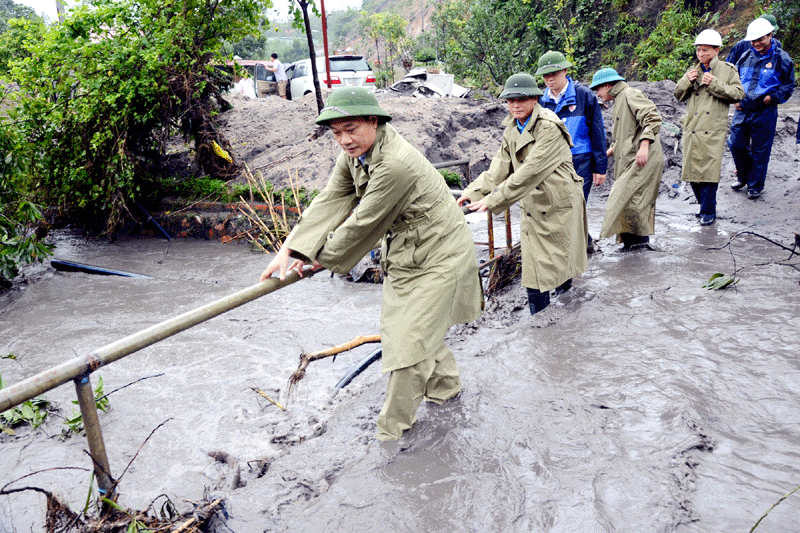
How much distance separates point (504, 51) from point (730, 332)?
1339 cm

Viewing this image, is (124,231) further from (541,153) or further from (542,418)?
(542,418)

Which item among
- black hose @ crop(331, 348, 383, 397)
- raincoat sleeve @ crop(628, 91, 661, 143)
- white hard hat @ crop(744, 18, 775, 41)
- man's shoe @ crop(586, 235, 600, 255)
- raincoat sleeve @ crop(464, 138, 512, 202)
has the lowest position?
black hose @ crop(331, 348, 383, 397)

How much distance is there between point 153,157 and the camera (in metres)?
8.70

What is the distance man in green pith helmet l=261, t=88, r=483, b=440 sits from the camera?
2594 millimetres

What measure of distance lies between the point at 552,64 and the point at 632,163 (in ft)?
3.78

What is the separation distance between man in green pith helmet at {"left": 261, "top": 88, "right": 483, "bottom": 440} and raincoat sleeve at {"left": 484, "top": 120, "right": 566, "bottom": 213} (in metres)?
0.92

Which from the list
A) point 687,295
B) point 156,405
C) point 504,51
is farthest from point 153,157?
point 504,51

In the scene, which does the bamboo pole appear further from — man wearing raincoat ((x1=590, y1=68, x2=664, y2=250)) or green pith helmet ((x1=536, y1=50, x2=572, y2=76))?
man wearing raincoat ((x1=590, y1=68, x2=664, y2=250))

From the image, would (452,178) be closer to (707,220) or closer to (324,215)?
(707,220)

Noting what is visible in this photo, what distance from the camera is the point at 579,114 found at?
17.1 ft

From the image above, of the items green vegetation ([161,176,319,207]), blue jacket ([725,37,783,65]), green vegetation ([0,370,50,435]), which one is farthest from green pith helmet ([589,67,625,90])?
green vegetation ([0,370,50,435])

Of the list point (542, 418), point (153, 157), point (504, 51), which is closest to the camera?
point (542, 418)

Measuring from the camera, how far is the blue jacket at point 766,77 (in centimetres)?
611

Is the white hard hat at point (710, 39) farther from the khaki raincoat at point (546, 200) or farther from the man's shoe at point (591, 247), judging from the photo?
the khaki raincoat at point (546, 200)
